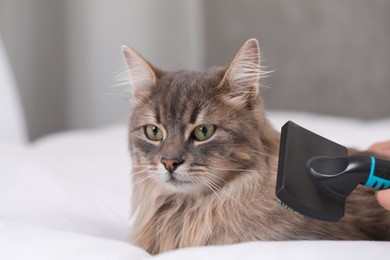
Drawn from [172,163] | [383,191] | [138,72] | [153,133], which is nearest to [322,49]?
[138,72]

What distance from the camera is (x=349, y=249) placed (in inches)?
43.6

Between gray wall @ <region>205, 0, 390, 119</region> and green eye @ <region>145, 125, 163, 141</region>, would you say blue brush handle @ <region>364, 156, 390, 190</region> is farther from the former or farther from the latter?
gray wall @ <region>205, 0, 390, 119</region>

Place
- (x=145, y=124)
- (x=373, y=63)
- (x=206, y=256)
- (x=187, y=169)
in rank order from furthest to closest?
(x=373, y=63) < (x=145, y=124) < (x=187, y=169) < (x=206, y=256)

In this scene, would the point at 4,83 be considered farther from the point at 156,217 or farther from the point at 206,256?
the point at 206,256

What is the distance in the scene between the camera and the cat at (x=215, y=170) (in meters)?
1.37

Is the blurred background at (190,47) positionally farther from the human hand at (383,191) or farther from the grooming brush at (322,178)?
the grooming brush at (322,178)

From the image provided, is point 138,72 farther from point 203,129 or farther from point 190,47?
point 190,47

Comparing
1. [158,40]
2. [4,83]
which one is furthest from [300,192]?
[158,40]

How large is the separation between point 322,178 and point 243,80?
0.44 metres

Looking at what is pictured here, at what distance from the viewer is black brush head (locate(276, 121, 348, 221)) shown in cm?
113

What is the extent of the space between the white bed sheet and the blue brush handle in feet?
0.40

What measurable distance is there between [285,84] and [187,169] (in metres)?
2.77

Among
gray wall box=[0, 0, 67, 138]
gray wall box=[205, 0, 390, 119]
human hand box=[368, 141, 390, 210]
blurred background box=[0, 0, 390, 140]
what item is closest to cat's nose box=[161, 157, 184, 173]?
human hand box=[368, 141, 390, 210]

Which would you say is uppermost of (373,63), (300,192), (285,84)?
(300,192)
